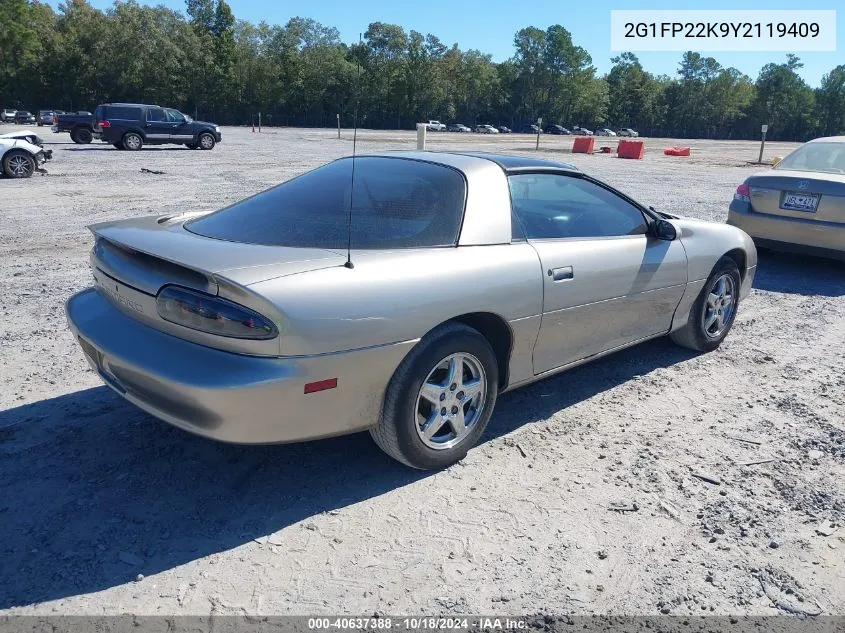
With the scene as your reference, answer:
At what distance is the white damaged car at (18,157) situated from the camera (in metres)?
14.3

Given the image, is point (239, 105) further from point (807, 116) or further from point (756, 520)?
point (807, 116)

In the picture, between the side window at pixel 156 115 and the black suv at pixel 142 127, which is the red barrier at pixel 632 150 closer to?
the black suv at pixel 142 127

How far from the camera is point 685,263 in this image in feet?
14.9

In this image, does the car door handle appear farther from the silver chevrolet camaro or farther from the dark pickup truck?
the dark pickup truck

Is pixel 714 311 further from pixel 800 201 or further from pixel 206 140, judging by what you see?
pixel 206 140

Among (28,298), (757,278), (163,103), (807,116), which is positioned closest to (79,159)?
(28,298)

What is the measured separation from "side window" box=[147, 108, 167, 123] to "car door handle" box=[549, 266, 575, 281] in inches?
1003

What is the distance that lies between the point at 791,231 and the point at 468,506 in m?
6.27

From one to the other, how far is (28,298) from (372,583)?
471 cm

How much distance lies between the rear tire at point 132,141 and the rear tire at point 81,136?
3.55 metres

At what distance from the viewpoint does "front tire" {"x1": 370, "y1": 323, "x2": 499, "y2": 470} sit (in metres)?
2.99

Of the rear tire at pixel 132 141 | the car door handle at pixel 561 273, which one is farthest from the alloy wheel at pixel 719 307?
the rear tire at pixel 132 141

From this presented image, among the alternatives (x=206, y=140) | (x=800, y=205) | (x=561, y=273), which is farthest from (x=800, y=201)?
(x=206, y=140)

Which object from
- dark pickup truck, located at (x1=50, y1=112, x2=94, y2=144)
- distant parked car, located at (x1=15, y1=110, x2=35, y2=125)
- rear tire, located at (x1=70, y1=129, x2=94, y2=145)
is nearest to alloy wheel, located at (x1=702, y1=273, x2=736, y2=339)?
dark pickup truck, located at (x1=50, y1=112, x2=94, y2=144)
